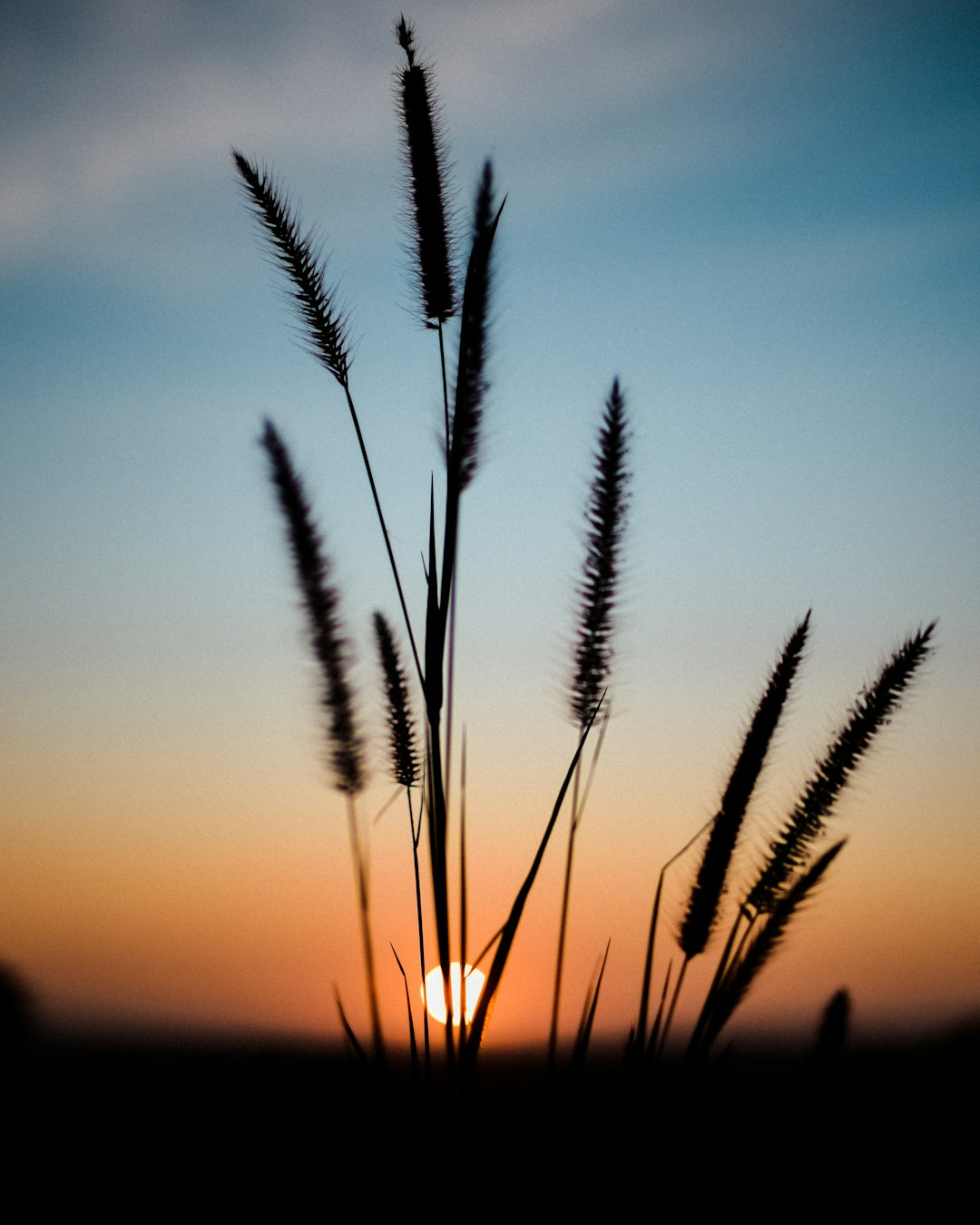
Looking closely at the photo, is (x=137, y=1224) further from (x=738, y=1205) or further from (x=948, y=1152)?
(x=948, y=1152)

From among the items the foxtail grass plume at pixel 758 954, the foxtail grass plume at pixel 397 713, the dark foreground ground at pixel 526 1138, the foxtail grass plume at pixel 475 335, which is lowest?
the dark foreground ground at pixel 526 1138

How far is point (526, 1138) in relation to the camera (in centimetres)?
116

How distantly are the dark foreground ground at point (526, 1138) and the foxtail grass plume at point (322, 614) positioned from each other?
0.37 m

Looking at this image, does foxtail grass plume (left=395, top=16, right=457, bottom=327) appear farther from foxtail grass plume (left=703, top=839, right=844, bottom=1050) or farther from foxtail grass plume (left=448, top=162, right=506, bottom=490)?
foxtail grass plume (left=703, top=839, right=844, bottom=1050)

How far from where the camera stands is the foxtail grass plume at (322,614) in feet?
3.35

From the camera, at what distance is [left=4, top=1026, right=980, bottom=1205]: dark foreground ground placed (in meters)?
0.98

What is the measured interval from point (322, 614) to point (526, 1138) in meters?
0.76

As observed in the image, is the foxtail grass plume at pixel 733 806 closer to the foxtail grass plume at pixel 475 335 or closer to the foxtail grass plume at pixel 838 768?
the foxtail grass plume at pixel 838 768

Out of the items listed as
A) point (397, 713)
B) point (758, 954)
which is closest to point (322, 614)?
point (397, 713)

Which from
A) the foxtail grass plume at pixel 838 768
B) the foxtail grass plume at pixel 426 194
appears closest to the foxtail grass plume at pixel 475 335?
the foxtail grass plume at pixel 426 194

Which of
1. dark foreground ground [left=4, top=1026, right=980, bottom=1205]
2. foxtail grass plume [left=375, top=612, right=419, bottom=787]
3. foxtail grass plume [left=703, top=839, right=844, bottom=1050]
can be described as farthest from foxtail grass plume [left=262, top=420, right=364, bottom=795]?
foxtail grass plume [left=703, top=839, right=844, bottom=1050]

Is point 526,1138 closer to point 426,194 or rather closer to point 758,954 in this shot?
point 758,954

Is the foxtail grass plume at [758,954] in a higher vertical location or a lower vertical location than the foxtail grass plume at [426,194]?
lower

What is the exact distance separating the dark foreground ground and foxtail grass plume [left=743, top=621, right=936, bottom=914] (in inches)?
8.7
